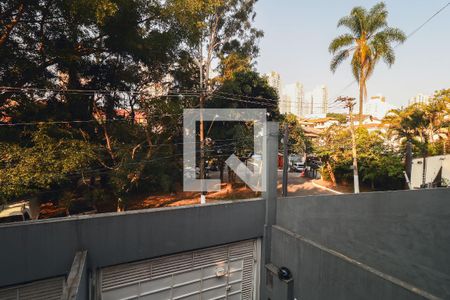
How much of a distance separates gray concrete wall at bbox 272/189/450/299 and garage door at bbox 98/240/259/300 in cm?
166

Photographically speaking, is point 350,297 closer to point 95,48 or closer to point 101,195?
point 101,195

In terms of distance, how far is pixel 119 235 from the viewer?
6.56 metres

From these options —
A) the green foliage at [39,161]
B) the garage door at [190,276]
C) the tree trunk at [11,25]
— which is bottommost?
the garage door at [190,276]

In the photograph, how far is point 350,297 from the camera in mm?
5598

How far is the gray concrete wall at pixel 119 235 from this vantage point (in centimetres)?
553

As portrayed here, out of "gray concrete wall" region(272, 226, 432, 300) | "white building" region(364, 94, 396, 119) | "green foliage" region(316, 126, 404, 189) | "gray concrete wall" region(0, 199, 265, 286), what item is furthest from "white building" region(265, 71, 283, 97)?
"white building" region(364, 94, 396, 119)

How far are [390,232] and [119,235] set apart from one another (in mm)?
6241

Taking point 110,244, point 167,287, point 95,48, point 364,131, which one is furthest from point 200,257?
point 364,131

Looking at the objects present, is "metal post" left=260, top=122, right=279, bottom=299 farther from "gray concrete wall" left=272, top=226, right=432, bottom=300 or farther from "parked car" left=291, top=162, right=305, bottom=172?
"parked car" left=291, top=162, right=305, bottom=172

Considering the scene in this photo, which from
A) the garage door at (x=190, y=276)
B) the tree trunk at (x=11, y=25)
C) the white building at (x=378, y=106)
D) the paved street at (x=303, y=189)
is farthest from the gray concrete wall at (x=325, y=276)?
the white building at (x=378, y=106)

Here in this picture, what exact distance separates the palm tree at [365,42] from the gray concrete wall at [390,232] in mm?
14266

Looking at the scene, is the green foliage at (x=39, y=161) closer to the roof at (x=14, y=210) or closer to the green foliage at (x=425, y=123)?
the roof at (x=14, y=210)

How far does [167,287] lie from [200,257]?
3.85ft

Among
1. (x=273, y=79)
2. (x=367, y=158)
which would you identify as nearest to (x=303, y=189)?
(x=367, y=158)
